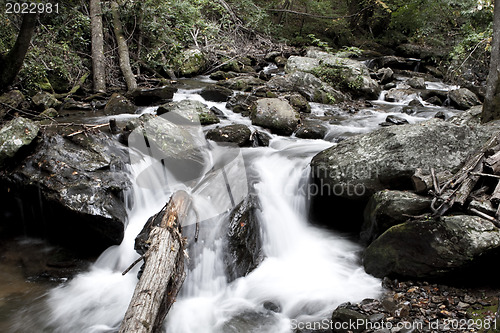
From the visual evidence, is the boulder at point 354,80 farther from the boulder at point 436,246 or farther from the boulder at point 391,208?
the boulder at point 436,246

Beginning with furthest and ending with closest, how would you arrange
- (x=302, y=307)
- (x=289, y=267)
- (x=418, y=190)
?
1. (x=289, y=267)
2. (x=418, y=190)
3. (x=302, y=307)

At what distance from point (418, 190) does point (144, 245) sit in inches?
151

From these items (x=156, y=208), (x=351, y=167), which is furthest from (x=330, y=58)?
(x=156, y=208)

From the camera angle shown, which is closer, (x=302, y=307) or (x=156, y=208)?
(x=302, y=307)

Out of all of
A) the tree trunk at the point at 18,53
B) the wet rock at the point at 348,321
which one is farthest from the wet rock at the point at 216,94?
the wet rock at the point at 348,321

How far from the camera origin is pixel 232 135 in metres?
7.22

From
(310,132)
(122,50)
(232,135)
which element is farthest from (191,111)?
(122,50)

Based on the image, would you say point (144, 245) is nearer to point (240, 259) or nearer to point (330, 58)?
point (240, 259)

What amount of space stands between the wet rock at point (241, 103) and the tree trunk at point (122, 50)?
3254 mm

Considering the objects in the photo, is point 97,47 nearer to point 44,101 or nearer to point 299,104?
point 44,101

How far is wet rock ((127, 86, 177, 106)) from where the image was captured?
9.44m

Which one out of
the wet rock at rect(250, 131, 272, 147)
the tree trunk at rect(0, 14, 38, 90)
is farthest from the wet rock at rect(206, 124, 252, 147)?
the tree trunk at rect(0, 14, 38, 90)

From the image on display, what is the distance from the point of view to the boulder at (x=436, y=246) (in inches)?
138

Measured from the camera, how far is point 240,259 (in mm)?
4715
